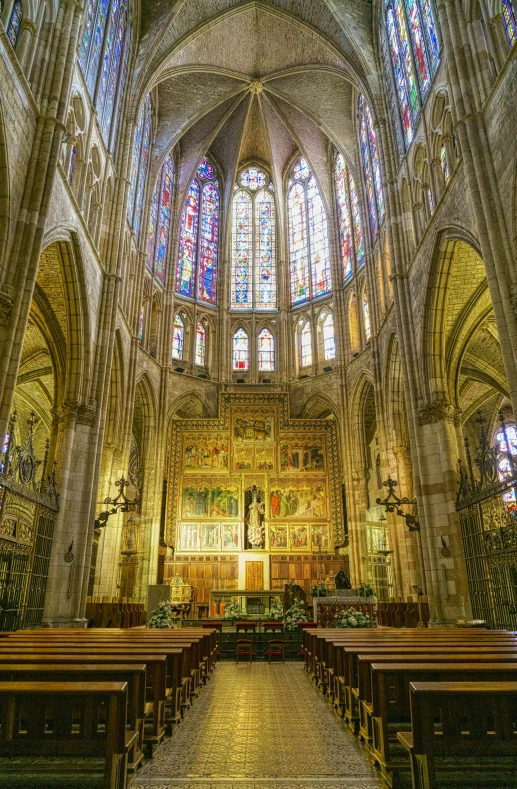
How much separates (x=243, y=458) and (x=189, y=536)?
4.64 metres

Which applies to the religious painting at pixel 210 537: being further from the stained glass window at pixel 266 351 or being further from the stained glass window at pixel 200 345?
the stained glass window at pixel 266 351

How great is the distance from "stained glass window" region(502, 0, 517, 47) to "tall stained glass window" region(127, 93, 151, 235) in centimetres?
1579

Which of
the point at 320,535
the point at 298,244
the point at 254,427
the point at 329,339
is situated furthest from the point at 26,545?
the point at 298,244

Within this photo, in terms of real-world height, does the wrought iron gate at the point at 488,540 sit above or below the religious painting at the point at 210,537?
below

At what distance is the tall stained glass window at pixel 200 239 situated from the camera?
31.7 meters

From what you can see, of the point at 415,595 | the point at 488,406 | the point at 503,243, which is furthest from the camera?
the point at 488,406

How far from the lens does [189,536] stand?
2592cm

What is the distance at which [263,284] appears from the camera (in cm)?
3306

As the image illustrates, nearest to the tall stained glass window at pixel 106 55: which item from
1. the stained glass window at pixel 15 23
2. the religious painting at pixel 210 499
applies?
the stained glass window at pixel 15 23

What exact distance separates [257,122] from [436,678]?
34.3 m

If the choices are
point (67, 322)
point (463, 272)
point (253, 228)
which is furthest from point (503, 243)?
point (253, 228)

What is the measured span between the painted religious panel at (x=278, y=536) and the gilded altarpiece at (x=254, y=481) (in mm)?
46

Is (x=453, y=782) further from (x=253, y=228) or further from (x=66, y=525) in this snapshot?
(x=253, y=228)

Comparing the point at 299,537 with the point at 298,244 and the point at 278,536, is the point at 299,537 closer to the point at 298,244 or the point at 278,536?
the point at 278,536
